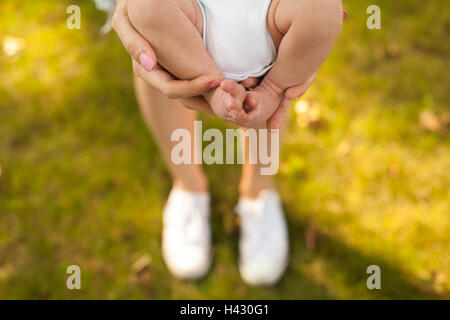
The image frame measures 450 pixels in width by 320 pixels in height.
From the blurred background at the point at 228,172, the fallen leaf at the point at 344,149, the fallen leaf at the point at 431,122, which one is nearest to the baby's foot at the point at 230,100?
the blurred background at the point at 228,172

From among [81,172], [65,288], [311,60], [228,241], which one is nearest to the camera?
[311,60]

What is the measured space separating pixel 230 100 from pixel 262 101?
4.0 inches

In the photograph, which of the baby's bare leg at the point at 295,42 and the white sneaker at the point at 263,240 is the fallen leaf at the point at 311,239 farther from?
the baby's bare leg at the point at 295,42

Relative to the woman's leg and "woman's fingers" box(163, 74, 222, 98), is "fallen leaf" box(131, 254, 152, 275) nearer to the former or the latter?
the woman's leg

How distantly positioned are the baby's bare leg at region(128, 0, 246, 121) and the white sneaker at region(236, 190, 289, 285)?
71 cm

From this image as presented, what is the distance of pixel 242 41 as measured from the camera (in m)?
0.91

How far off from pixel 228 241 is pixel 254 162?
0.40 m

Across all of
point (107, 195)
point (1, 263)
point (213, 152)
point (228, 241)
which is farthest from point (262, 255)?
point (1, 263)

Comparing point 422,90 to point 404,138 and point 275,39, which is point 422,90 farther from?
point 275,39

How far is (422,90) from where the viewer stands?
1877 mm

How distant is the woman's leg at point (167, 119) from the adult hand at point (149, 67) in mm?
273

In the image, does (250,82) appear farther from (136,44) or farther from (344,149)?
(344,149)

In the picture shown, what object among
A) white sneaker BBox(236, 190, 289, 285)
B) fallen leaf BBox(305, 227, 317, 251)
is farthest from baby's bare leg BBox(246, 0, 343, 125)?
fallen leaf BBox(305, 227, 317, 251)

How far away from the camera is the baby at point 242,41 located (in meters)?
0.83
